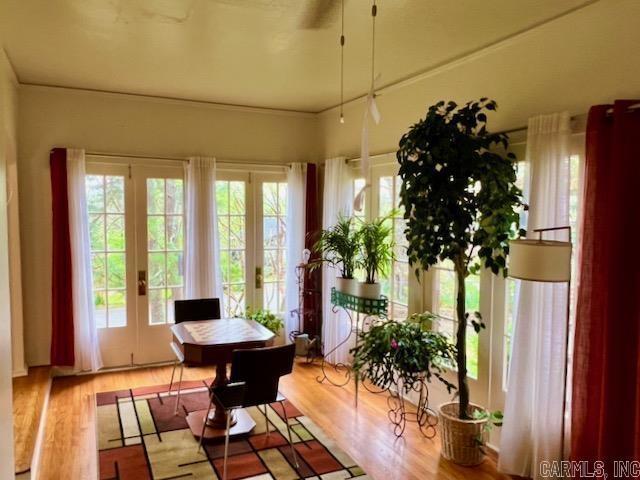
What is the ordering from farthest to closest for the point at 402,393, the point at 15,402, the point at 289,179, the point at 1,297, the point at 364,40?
1. the point at 289,179
2. the point at 402,393
3. the point at 15,402
4. the point at 364,40
5. the point at 1,297

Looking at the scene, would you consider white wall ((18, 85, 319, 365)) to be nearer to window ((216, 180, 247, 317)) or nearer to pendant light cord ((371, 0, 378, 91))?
window ((216, 180, 247, 317))

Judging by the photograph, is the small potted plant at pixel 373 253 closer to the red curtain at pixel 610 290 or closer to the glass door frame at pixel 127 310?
the red curtain at pixel 610 290

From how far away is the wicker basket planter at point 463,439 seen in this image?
10.4 ft

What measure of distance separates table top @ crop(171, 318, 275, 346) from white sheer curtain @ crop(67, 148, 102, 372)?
3.90 ft

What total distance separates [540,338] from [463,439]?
34.1 inches

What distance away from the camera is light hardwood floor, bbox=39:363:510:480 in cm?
313

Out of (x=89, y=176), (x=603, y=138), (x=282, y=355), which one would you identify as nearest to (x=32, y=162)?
(x=89, y=176)

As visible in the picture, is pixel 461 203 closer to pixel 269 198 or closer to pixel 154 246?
pixel 269 198

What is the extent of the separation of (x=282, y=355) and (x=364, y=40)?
2.09 meters

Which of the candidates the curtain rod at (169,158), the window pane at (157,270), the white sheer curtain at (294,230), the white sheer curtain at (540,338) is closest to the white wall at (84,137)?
the curtain rod at (169,158)

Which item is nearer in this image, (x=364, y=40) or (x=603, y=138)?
(x=603, y=138)

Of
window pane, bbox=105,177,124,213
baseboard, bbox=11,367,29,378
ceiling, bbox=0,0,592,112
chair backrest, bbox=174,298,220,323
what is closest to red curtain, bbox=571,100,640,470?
ceiling, bbox=0,0,592,112

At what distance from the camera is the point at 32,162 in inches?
177

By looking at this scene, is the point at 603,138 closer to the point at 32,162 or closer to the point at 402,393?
the point at 402,393
